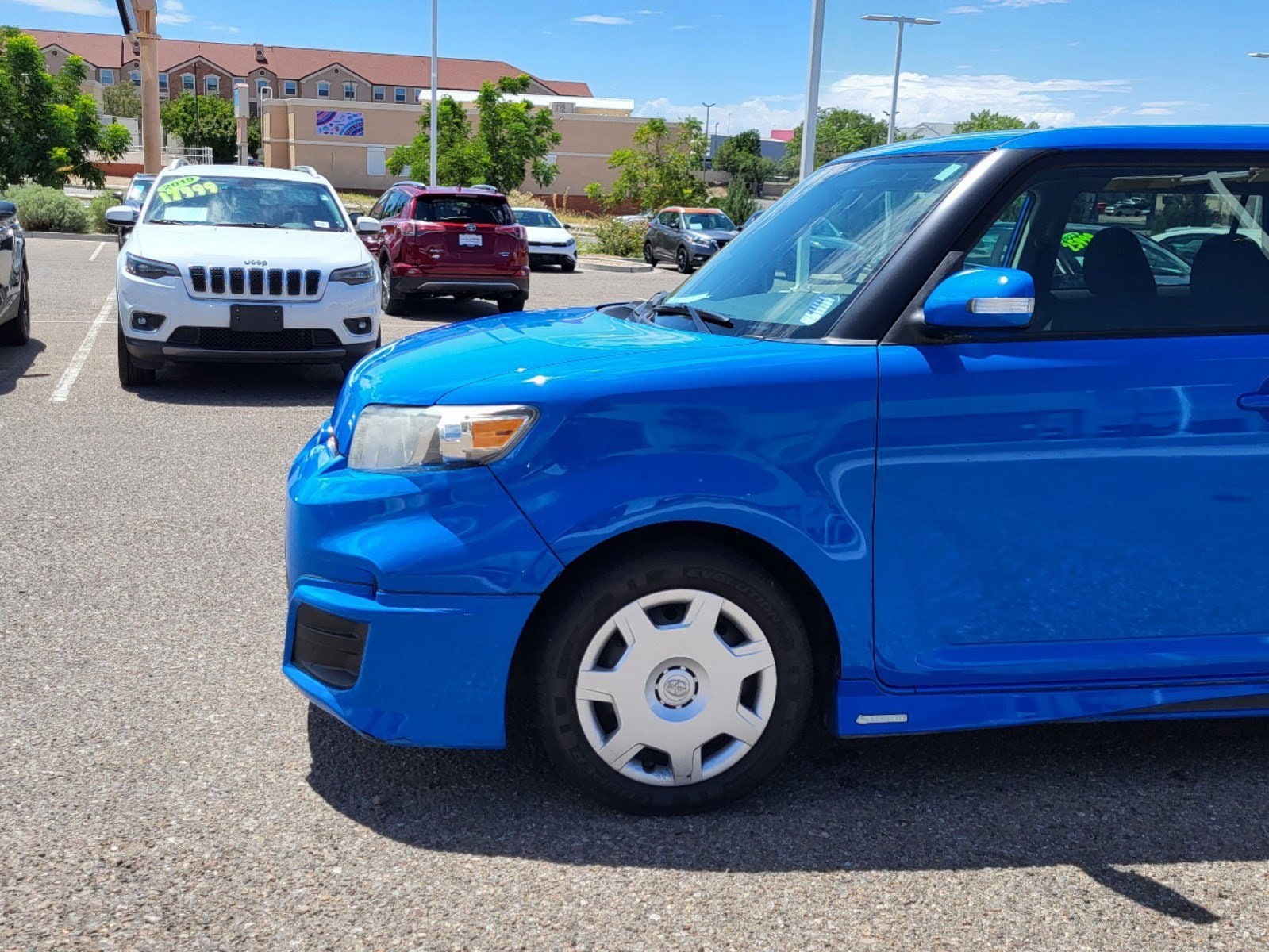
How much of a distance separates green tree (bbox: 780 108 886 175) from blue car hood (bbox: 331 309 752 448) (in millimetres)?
65662

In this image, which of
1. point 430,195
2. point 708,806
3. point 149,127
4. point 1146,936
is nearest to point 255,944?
point 708,806

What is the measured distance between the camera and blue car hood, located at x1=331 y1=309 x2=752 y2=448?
3.40 metres

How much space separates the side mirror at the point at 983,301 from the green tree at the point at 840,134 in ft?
217

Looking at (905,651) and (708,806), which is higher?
(905,651)

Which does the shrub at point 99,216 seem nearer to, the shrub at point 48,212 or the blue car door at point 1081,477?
the shrub at point 48,212

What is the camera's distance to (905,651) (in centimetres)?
333

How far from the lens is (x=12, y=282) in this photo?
36.9 feet

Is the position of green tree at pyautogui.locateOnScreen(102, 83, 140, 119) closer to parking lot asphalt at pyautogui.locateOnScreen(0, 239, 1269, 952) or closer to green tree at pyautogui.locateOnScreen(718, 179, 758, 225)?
green tree at pyautogui.locateOnScreen(718, 179, 758, 225)

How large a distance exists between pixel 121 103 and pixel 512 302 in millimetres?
101739

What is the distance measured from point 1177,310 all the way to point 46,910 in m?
3.11

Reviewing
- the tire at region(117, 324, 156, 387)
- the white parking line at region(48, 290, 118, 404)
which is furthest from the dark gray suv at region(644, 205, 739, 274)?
the tire at region(117, 324, 156, 387)

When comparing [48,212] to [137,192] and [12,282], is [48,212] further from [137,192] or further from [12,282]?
[12,282]

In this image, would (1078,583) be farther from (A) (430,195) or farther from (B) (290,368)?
(A) (430,195)

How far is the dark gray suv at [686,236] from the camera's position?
1206 inches
